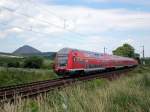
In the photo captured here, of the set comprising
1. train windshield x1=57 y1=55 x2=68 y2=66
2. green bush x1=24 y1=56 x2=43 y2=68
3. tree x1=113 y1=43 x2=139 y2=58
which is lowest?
green bush x1=24 y1=56 x2=43 y2=68

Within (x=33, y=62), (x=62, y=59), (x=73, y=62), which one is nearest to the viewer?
(x=73, y=62)

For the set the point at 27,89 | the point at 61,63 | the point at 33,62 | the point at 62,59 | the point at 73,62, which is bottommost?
the point at 27,89

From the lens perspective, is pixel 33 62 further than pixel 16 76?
Yes

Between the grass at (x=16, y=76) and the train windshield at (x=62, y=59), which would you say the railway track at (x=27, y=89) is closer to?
the grass at (x=16, y=76)

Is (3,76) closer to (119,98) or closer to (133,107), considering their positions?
(119,98)

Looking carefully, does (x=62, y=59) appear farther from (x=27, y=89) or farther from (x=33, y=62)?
(x=33, y=62)

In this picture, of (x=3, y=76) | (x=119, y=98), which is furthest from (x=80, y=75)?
(x=119, y=98)

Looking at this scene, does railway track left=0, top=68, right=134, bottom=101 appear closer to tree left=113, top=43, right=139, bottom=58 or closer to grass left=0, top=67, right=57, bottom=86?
grass left=0, top=67, right=57, bottom=86

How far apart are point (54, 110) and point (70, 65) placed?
2277cm

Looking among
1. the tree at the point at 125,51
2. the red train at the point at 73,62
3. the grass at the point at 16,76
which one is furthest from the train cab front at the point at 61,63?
the tree at the point at 125,51

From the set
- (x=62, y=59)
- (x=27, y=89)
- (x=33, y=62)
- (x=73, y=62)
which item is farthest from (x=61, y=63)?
(x=33, y=62)

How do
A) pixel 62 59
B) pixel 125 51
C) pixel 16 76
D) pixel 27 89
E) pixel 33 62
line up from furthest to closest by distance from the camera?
pixel 125 51 < pixel 33 62 < pixel 62 59 < pixel 16 76 < pixel 27 89

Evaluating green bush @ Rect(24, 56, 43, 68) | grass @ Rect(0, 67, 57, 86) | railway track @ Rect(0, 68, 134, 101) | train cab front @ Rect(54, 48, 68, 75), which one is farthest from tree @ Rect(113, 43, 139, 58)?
railway track @ Rect(0, 68, 134, 101)

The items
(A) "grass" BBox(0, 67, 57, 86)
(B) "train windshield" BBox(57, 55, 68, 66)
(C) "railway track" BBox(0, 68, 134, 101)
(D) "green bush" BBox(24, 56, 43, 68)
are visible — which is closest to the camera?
(C) "railway track" BBox(0, 68, 134, 101)
